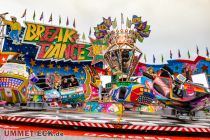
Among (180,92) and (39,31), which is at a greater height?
(39,31)

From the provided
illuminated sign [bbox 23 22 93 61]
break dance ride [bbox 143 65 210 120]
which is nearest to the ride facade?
illuminated sign [bbox 23 22 93 61]

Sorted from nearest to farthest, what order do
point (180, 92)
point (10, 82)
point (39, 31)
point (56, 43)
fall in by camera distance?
point (180, 92), point (10, 82), point (39, 31), point (56, 43)

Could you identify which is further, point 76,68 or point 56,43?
point 76,68

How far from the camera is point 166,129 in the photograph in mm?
10953

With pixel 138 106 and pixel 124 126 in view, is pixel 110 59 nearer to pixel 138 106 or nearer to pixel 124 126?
pixel 138 106

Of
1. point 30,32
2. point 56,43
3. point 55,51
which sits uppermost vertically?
point 30,32

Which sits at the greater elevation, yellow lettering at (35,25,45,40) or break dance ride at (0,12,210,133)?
yellow lettering at (35,25,45,40)

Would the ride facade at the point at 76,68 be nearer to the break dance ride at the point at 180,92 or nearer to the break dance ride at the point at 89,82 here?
the break dance ride at the point at 89,82

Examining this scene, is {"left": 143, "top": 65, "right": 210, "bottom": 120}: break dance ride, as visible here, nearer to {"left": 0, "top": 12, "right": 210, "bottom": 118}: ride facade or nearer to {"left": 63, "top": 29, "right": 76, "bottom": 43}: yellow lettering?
{"left": 0, "top": 12, "right": 210, "bottom": 118}: ride facade

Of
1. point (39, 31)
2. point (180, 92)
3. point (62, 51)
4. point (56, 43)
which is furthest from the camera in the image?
point (62, 51)

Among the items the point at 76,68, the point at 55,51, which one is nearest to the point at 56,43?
the point at 55,51

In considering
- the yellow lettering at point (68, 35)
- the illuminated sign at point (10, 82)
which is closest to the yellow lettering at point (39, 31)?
the yellow lettering at point (68, 35)

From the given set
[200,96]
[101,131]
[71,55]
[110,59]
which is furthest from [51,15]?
[101,131]

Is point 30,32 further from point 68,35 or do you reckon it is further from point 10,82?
point 10,82
